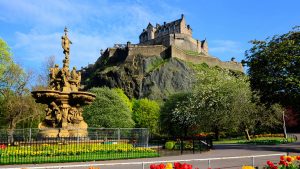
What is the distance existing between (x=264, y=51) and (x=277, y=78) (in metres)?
2.33

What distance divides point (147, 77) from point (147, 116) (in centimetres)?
2273

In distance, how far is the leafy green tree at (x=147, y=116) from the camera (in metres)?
62.9

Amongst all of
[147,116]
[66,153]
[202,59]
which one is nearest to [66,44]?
[66,153]

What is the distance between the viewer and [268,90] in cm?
2297

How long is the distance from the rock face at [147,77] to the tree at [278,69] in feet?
183

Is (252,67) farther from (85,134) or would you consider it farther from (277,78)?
(85,134)

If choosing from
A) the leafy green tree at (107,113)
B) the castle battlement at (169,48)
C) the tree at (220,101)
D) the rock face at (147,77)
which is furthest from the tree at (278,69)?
the castle battlement at (169,48)

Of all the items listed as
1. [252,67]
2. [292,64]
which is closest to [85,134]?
[252,67]

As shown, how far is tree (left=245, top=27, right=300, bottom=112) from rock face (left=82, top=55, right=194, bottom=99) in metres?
55.9

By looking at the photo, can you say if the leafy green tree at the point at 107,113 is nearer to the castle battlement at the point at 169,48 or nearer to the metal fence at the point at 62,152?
the metal fence at the point at 62,152

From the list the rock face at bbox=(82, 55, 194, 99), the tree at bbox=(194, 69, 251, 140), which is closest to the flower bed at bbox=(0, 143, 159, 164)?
the tree at bbox=(194, 69, 251, 140)

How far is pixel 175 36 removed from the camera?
342 ft

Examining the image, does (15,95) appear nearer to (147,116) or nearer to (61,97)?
(61,97)

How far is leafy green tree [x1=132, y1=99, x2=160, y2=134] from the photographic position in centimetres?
6288
